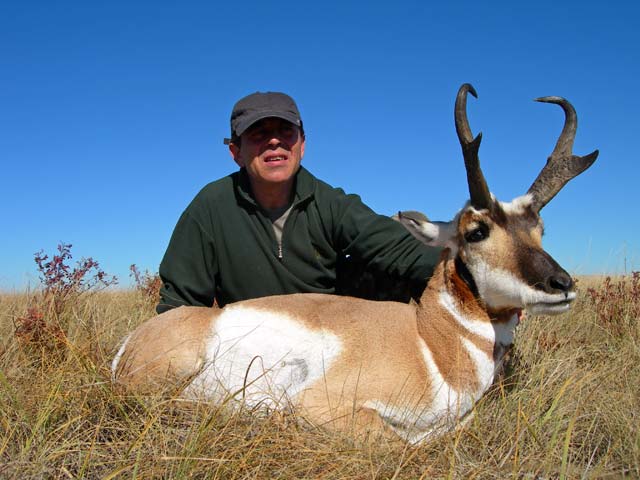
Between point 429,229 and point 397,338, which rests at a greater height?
point 429,229

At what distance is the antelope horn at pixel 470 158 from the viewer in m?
3.78

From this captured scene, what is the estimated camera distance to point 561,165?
4098 mm

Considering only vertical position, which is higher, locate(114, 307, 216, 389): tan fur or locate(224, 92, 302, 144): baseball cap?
locate(224, 92, 302, 144): baseball cap

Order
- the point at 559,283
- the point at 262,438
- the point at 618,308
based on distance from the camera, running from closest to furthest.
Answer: the point at 262,438, the point at 559,283, the point at 618,308

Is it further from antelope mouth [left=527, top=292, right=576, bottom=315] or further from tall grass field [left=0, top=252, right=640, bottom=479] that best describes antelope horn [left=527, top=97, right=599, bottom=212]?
tall grass field [left=0, top=252, right=640, bottom=479]

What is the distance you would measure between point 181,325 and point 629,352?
3.57 metres

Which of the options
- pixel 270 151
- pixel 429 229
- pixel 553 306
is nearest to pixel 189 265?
pixel 270 151

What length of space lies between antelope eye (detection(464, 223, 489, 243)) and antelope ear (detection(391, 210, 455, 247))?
272 millimetres

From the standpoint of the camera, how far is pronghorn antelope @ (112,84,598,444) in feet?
11.5

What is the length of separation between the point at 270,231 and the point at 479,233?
203 cm

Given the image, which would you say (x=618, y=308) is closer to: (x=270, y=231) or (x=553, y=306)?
(x=553, y=306)

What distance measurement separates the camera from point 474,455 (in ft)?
10.2

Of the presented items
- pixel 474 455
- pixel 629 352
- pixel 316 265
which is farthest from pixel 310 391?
pixel 629 352

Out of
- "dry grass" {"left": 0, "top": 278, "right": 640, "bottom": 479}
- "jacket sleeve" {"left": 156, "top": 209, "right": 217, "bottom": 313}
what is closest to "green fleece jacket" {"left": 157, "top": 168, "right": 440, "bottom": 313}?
"jacket sleeve" {"left": 156, "top": 209, "right": 217, "bottom": 313}
